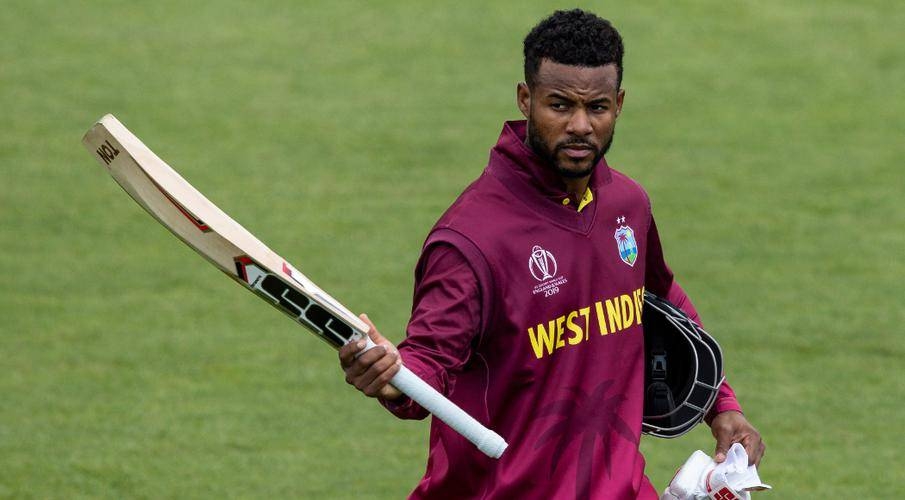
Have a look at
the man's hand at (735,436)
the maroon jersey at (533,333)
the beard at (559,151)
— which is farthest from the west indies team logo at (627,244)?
the man's hand at (735,436)

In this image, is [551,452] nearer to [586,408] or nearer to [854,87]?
[586,408]

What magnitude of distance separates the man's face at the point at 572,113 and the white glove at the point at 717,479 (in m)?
1.01

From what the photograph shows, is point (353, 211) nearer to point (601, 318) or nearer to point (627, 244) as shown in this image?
point (627, 244)

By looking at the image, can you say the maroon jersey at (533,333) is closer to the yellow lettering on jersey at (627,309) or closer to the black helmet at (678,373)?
the yellow lettering on jersey at (627,309)

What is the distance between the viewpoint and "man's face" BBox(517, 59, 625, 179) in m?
4.41

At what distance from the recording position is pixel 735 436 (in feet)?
16.4

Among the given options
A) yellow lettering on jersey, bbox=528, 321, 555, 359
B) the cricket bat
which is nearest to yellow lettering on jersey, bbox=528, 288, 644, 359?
yellow lettering on jersey, bbox=528, 321, 555, 359

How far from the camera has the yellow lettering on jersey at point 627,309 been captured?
183 inches

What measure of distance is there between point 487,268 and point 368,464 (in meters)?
3.56

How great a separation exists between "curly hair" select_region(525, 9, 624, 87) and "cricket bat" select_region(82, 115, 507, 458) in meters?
0.92

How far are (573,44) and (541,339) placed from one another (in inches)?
30.6

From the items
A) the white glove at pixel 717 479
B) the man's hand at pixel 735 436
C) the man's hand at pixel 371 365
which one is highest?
the man's hand at pixel 371 365

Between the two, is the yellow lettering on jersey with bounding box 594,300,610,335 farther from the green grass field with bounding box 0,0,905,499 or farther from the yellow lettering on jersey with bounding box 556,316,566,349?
the green grass field with bounding box 0,0,905,499

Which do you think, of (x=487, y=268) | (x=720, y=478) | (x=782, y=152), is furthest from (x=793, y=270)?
(x=487, y=268)
